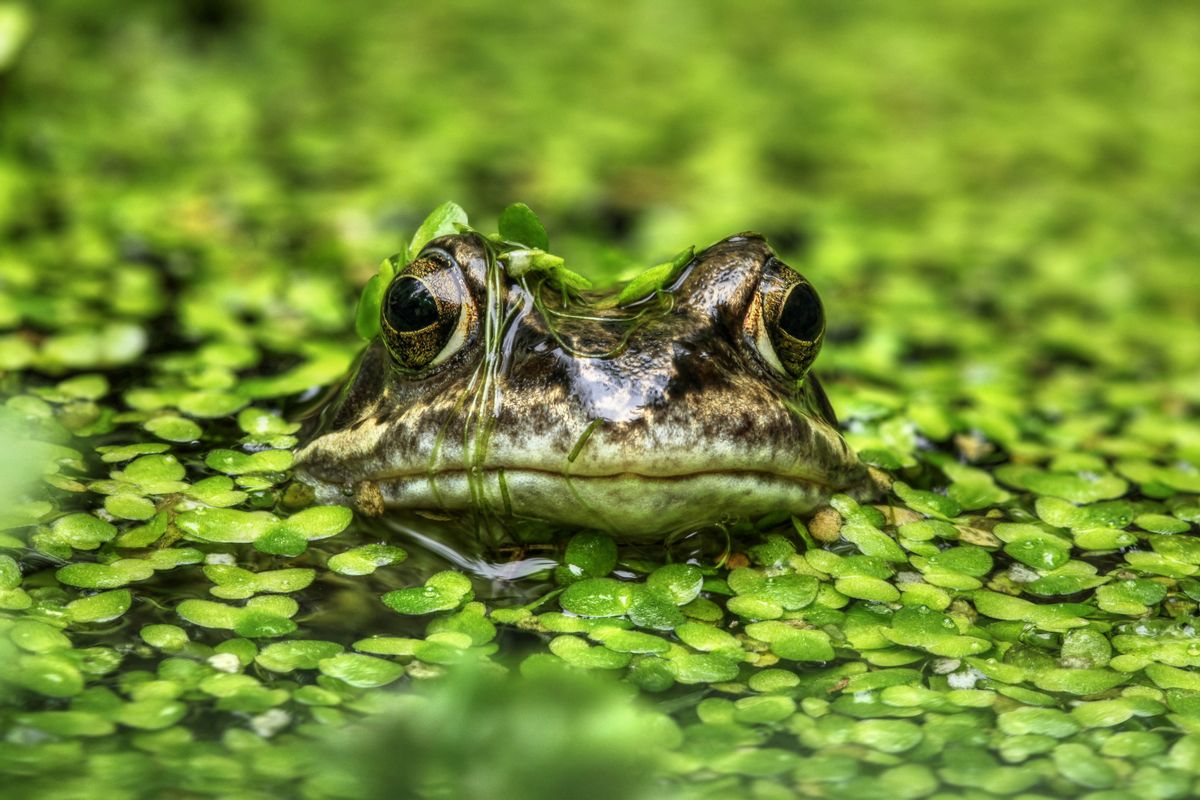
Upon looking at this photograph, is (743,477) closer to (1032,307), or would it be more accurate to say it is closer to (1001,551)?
(1001,551)

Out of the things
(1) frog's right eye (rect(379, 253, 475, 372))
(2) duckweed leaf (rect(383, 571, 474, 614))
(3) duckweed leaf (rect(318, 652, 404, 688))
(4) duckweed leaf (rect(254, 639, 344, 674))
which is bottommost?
(3) duckweed leaf (rect(318, 652, 404, 688))

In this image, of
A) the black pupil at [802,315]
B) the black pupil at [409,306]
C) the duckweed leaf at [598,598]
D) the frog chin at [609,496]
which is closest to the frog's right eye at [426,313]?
the black pupil at [409,306]

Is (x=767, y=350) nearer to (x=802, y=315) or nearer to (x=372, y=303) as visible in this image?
(x=802, y=315)

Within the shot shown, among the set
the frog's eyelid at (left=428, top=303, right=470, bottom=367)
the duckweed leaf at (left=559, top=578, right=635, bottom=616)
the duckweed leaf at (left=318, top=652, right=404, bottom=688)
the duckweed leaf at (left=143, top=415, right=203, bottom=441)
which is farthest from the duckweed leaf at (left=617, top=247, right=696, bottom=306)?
→ the duckweed leaf at (left=143, top=415, right=203, bottom=441)

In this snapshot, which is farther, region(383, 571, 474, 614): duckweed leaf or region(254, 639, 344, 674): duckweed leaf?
region(383, 571, 474, 614): duckweed leaf

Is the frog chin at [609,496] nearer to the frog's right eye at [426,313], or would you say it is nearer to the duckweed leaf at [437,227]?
the frog's right eye at [426,313]

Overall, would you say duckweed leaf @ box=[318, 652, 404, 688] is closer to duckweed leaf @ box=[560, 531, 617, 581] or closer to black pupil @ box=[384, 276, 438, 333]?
duckweed leaf @ box=[560, 531, 617, 581]

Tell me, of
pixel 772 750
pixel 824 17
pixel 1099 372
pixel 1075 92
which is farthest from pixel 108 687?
pixel 824 17

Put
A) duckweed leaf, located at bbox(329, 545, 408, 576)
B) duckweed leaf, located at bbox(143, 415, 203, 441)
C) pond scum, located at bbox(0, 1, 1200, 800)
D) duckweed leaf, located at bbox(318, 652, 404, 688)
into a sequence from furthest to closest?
duckweed leaf, located at bbox(143, 415, 203, 441) < duckweed leaf, located at bbox(329, 545, 408, 576) < duckweed leaf, located at bbox(318, 652, 404, 688) < pond scum, located at bbox(0, 1, 1200, 800)

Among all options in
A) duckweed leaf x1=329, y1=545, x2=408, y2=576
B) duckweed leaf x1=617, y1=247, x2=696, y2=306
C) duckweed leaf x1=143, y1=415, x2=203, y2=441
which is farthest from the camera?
duckweed leaf x1=143, y1=415, x2=203, y2=441
